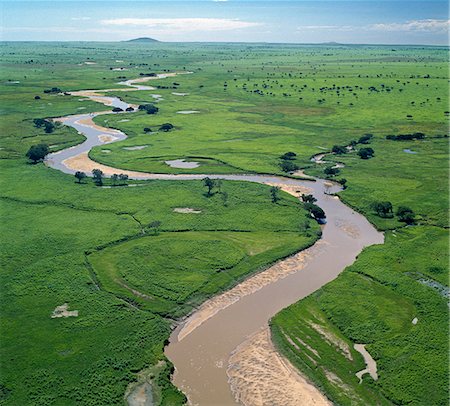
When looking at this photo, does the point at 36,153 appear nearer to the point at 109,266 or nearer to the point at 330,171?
the point at 109,266

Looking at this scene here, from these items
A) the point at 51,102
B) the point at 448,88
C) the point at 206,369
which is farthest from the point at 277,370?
the point at 448,88

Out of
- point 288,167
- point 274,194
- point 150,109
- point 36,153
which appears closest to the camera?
point 274,194

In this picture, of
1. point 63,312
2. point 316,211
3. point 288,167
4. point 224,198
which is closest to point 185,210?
point 224,198

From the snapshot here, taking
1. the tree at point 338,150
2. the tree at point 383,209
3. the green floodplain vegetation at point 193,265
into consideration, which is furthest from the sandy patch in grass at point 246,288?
the tree at point 338,150

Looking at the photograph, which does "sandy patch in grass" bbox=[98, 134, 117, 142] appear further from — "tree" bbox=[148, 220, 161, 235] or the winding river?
the winding river

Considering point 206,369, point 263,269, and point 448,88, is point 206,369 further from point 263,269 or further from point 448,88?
point 448,88
